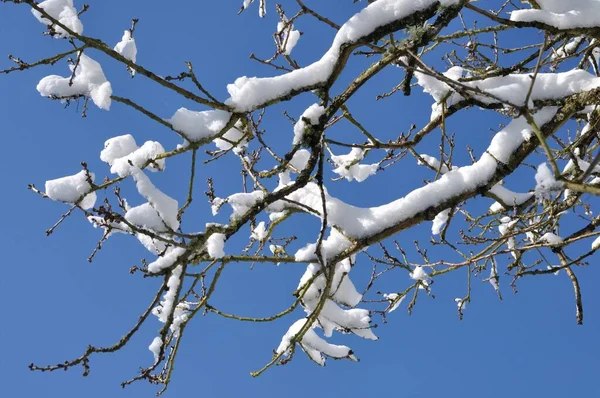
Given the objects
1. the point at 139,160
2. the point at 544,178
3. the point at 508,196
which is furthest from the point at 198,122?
the point at 508,196

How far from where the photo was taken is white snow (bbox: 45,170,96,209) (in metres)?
1.98

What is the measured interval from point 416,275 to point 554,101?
1.44 m

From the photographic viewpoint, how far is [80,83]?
1.95 metres

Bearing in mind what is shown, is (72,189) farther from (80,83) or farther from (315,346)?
(315,346)

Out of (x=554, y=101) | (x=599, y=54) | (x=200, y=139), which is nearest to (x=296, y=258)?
(x=200, y=139)

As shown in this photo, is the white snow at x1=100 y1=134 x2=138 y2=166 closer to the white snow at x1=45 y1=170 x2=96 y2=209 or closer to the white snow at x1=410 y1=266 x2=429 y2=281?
the white snow at x1=45 y1=170 x2=96 y2=209

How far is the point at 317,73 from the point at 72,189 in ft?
3.98

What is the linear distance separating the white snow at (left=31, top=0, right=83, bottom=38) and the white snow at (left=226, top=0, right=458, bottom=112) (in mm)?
653

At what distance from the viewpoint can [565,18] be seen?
2121 millimetres

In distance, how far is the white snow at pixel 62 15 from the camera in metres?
1.80

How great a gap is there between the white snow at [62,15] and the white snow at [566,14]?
188cm

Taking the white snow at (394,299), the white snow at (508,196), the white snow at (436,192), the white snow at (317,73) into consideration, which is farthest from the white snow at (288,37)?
the white snow at (394,299)

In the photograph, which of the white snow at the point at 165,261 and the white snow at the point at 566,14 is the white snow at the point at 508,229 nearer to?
the white snow at the point at 566,14

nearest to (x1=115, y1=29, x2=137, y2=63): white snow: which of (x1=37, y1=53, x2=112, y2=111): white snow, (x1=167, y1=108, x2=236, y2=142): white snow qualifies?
(x1=37, y1=53, x2=112, y2=111): white snow
